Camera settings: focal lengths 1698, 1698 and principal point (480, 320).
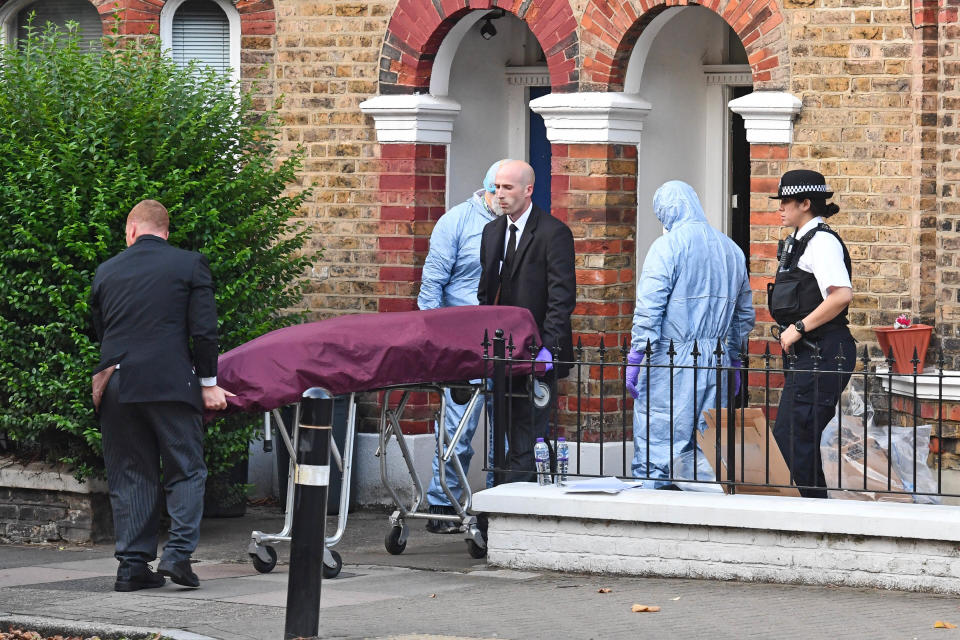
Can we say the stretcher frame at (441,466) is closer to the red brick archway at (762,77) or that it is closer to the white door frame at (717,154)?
the red brick archway at (762,77)

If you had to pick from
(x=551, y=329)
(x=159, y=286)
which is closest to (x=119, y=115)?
(x=159, y=286)

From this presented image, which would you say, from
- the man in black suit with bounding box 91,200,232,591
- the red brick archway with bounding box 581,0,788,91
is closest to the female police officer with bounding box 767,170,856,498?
the red brick archway with bounding box 581,0,788,91

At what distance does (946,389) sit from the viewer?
9922 mm

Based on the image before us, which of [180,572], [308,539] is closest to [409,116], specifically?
[180,572]

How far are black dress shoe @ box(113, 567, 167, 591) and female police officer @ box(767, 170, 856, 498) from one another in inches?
125

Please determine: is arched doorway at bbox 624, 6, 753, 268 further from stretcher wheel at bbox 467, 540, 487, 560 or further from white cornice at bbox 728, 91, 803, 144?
stretcher wheel at bbox 467, 540, 487, 560

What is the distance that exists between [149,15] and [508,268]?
4663 mm

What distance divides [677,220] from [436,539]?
94.7 inches

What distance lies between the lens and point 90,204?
9.79 metres

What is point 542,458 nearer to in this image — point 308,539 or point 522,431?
point 522,431

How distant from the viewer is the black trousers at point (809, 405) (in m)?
8.51

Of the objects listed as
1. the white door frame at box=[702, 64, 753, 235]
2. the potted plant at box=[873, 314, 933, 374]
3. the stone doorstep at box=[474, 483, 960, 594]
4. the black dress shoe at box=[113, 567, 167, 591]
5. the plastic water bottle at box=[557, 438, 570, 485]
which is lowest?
the black dress shoe at box=[113, 567, 167, 591]

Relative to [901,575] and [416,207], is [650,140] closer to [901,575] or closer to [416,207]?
[416,207]

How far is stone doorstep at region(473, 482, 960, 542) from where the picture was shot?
25.3 feet
